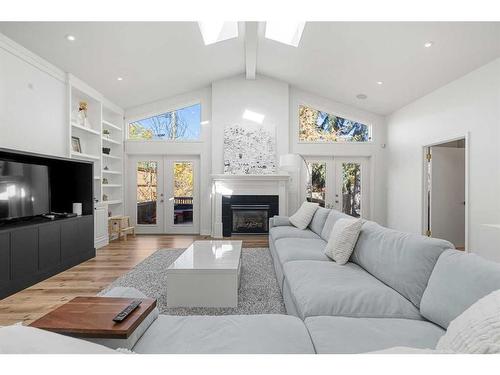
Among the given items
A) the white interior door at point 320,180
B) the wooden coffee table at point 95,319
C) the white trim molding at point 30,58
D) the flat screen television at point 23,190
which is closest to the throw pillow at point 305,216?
the white interior door at point 320,180

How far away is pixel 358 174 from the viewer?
6.74m

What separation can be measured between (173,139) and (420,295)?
594cm

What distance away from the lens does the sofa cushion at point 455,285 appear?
44.4 inches

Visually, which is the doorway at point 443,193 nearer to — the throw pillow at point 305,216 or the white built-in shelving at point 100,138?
the throw pillow at point 305,216

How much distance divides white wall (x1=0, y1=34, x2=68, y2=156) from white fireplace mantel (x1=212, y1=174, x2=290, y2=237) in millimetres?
2875

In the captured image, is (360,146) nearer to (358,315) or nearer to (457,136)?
(457,136)

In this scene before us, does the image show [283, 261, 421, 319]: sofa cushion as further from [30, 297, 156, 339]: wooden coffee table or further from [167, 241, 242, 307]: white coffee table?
[30, 297, 156, 339]: wooden coffee table

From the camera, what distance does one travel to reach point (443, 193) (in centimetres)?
509

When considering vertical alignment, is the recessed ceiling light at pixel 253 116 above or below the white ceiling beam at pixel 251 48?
below

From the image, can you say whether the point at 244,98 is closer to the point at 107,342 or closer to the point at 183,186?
the point at 183,186

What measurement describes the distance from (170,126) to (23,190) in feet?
11.9

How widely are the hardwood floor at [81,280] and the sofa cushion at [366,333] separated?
233 cm

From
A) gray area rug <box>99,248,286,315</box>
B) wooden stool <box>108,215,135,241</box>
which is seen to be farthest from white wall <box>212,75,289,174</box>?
gray area rug <box>99,248,286,315</box>

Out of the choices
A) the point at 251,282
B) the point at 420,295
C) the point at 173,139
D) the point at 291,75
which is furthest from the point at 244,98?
the point at 420,295
